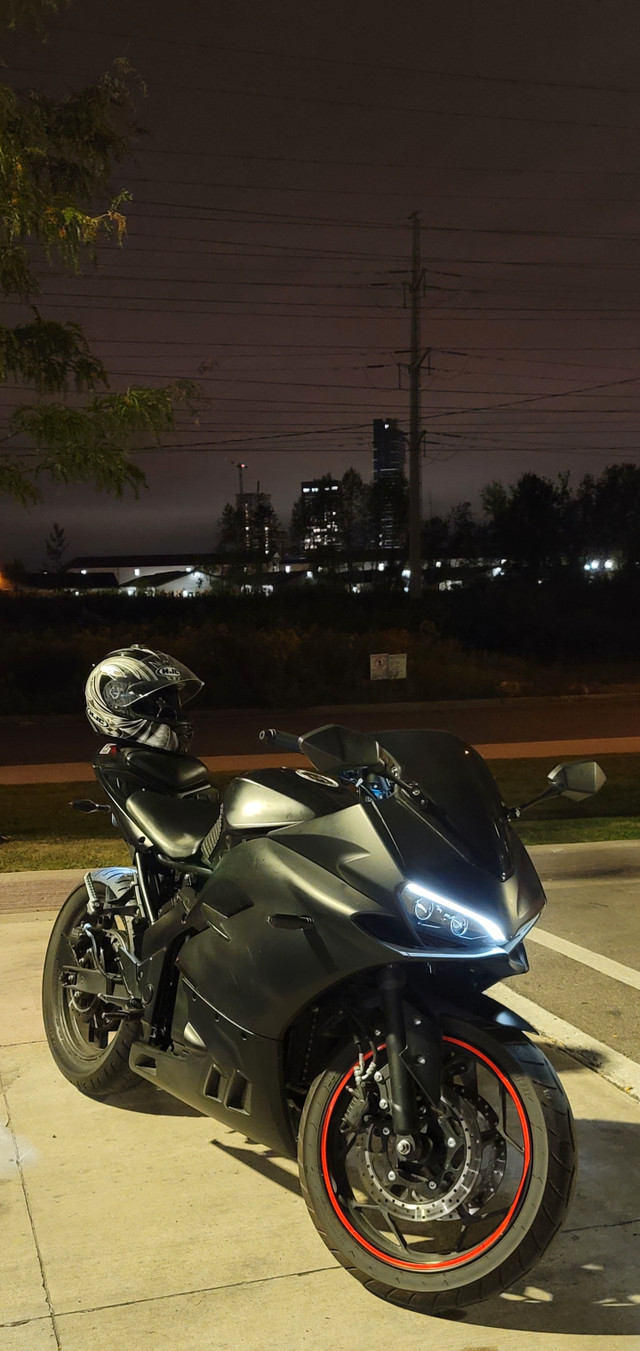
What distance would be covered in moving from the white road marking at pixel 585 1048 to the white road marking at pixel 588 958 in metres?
0.63

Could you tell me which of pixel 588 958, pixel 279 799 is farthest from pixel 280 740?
pixel 588 958

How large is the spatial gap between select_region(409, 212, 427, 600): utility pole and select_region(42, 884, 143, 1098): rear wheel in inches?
1293

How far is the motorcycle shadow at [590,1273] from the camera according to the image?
320 cm

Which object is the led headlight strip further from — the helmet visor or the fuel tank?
the helmet visor

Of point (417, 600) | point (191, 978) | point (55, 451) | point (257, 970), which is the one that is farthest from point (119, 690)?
point (417, 600)

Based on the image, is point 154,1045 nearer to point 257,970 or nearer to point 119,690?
point 257,970

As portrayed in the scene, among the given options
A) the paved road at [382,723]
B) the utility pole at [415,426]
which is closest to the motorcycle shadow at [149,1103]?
the paved road at [382,723]

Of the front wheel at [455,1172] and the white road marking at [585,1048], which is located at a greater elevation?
the front wheel at [455,1172]

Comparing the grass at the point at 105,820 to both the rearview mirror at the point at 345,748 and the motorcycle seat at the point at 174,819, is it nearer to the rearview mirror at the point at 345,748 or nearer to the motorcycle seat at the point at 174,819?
the motorcycle seat at the point at 174,819

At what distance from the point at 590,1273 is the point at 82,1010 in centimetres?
219

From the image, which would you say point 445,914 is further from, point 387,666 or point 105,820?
point 387,666

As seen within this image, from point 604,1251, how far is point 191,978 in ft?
4.71

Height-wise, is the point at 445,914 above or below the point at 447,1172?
above

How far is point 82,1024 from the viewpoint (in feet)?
15.9
